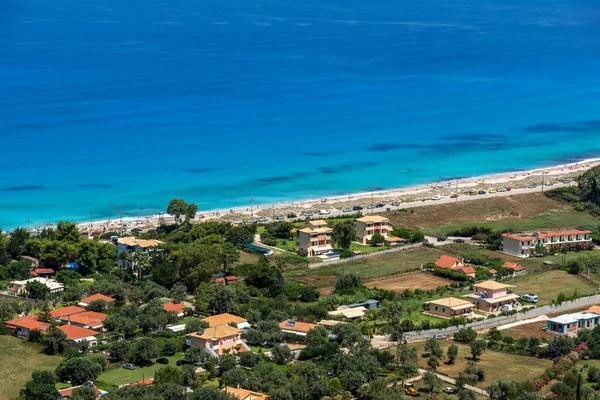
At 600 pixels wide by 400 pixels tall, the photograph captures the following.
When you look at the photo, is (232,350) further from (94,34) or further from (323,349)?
(94,34)

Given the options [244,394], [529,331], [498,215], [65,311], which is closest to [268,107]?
[498,215]

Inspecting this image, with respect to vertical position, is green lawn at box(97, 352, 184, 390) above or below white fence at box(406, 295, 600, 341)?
below

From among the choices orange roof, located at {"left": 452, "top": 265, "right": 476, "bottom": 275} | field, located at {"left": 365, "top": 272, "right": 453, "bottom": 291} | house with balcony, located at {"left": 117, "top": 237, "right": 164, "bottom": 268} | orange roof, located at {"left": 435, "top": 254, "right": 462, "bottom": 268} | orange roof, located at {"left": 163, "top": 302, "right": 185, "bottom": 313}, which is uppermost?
house with balcony, located at {"left": 117, "top": 237, "right": 164, "bottom": 268}

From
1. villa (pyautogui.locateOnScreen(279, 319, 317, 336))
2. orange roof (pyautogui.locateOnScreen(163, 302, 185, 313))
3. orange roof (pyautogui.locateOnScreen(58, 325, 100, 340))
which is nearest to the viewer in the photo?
orange roof (pyautogui.locateOnScreen(58, 325, 100, 340))

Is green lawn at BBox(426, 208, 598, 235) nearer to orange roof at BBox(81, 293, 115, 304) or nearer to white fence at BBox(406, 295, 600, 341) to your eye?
white fence at BBox(406, 295, 600, 341)

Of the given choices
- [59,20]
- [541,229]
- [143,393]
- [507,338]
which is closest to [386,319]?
[507,338]

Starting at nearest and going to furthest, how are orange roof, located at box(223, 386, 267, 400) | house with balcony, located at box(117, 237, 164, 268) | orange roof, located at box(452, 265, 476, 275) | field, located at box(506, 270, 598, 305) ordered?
orange roof, located at box(223, 386, 267, 400) → field, located at box(506, 270, 598, 305) → orange roof, located at box(452, 265, 476, 275) → house with balcony, located at box(117, 237, 164, 268)

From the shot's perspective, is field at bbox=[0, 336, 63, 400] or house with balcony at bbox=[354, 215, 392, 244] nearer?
field at bbox=[0, 336, 63, 400]

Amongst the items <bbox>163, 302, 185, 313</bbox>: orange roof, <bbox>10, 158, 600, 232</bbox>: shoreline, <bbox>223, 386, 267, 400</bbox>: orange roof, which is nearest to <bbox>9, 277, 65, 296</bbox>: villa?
<bbox>163, 302, 185, 313</bbox>: orange roof
